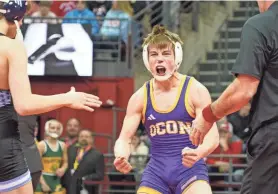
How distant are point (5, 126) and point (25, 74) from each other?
44cm

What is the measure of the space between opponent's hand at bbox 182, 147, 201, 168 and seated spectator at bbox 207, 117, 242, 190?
6.21m

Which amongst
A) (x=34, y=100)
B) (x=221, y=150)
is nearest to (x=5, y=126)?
(x=34, y=100)

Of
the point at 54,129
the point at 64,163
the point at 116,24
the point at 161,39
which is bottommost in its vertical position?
the point at 64,163

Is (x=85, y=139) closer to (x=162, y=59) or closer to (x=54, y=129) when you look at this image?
(x=54, y=129)

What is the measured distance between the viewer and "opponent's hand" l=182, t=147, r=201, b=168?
20.0ft

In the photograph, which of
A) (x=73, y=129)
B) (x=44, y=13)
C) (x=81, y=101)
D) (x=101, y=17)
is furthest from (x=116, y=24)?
(x=81, y=101)

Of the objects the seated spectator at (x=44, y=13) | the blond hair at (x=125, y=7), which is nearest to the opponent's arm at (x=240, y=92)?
the seated spectator at (x=44, y=13)

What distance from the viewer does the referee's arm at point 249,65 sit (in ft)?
15.9

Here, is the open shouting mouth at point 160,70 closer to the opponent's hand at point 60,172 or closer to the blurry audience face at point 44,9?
the opponent's hand at point 60,172

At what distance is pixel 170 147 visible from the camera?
264 inches

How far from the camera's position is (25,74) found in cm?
539

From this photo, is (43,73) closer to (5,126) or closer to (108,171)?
(108,171)

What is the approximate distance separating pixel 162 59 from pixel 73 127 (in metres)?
6.20

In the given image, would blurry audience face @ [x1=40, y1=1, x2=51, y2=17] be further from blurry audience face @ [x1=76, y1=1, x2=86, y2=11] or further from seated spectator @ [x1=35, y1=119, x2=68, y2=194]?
seated spectator @ [x1=35, y1=119, x2=68, y2=194]
